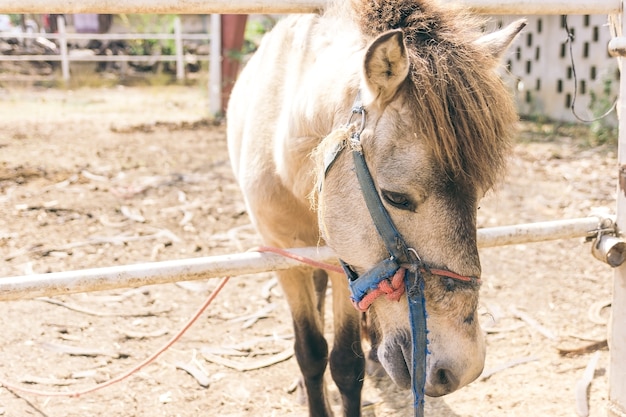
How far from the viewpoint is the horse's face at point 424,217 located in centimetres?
182

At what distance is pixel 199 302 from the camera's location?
14.3 ft

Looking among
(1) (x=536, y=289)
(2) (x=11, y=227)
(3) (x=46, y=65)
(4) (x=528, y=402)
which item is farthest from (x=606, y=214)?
(3) (x=46, y=65)

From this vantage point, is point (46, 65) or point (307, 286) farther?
point (46, 65)

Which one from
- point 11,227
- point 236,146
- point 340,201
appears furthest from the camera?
point 11,227

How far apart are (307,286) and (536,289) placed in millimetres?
2117

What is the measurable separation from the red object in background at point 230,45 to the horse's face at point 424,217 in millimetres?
9240

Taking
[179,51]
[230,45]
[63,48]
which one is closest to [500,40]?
[230,45]

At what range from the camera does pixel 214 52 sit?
439 inches

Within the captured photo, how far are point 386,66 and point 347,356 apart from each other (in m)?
1.56

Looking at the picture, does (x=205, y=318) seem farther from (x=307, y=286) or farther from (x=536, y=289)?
(x=536, y=289)

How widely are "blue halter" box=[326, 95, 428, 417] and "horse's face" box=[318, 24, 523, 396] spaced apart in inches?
0.8

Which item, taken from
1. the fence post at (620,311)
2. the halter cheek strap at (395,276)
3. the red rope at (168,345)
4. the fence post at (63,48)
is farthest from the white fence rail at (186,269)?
the fence post at (63,48)

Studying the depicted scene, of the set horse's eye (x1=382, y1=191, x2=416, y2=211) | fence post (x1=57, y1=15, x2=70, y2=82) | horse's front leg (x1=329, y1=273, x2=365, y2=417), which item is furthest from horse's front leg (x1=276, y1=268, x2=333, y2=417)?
fence post (x1=57, y1=15, x2=70, y2=82)

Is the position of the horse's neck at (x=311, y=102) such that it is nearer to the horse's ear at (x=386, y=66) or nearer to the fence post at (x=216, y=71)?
the horse's ear at (x=386, y=66)
